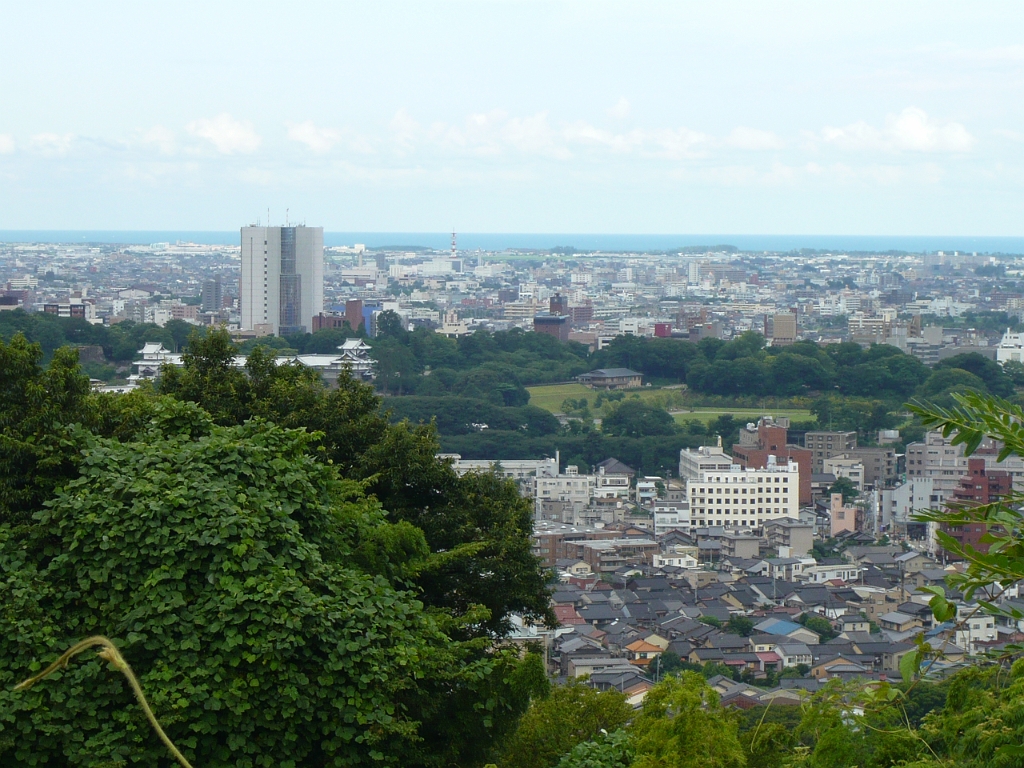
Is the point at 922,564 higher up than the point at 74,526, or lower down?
lower down

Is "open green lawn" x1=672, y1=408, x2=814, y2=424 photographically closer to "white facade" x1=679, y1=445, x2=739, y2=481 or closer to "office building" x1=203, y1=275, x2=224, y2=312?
"white facade" x1=679, y1=445, x2=739, y2=481

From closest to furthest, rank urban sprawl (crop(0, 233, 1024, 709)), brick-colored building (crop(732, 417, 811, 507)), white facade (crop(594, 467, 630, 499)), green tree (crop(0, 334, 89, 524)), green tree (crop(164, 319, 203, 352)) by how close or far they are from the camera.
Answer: green tree (crop(0, 334, 89, 524)), urban sprawl (crop(0, 233, 1024, 709)), brick-colored building (crop(732, 417, 811, 507)), white facade (crop(594, 467, 630, 499)), green tree (crop(164, 319, 203, 352))

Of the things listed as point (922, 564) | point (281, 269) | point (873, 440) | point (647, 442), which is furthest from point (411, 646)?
point (281, 269)

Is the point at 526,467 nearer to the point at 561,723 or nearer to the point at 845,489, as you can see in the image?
the point at 845,489

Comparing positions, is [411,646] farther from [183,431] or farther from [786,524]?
[786,524]

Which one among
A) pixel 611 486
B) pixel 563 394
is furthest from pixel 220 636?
pixel 563 394

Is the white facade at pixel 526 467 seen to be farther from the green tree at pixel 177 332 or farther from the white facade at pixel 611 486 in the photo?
the green tree at pixel 177 332

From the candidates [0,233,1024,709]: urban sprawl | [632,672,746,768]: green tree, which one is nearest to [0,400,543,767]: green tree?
[632,672,746,768]: green tree
